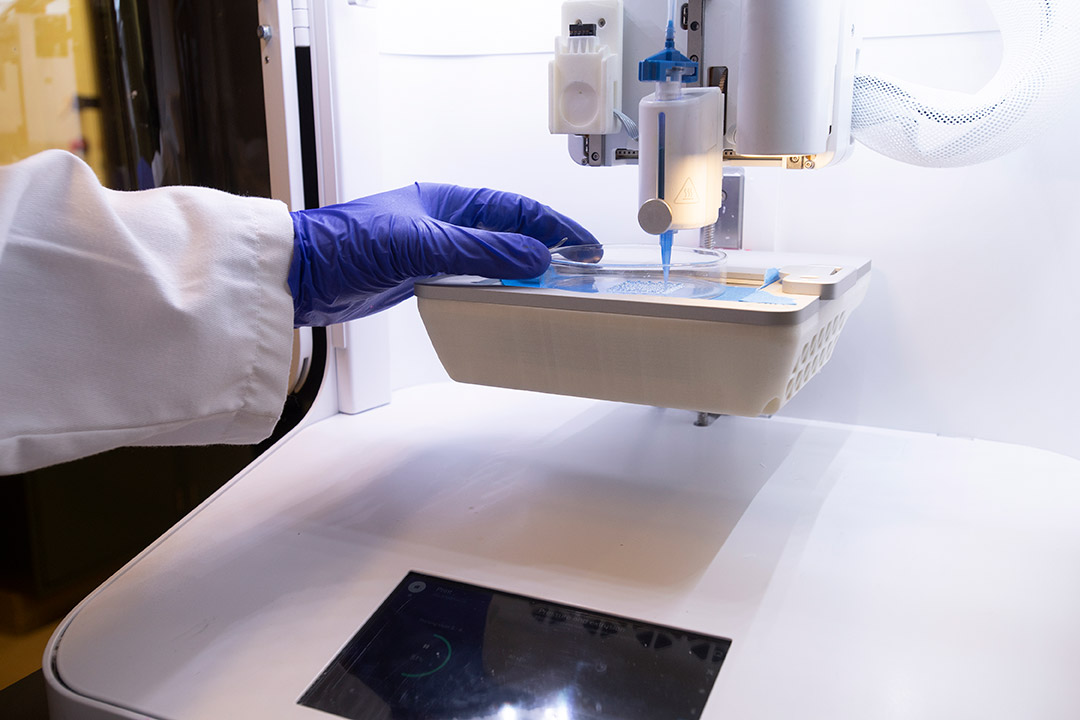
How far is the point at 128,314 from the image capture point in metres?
0.70

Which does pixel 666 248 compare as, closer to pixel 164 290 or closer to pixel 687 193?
pixel 687 193

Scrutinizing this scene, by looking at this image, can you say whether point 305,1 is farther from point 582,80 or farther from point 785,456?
point 785,456

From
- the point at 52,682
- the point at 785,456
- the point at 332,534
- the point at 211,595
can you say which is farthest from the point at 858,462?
the point at 52,682

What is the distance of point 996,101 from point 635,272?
386 millimetres

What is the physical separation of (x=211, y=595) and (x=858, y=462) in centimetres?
69

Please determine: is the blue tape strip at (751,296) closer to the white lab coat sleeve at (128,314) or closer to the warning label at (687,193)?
the warning label at (687,193)

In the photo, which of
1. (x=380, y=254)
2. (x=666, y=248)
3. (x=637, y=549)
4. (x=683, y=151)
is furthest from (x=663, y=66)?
(x=637, y=549)

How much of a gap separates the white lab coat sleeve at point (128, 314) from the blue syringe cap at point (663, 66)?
367 mm

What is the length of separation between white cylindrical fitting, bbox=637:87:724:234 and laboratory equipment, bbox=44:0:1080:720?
0.30 ft

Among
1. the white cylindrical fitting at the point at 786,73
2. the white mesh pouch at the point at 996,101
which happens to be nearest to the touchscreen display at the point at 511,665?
the white cylindrical fitting at the point at 786,73

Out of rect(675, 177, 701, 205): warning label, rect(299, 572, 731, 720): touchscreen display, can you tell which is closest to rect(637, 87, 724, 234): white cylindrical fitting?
rect(675, 177, 701, 205): warning label

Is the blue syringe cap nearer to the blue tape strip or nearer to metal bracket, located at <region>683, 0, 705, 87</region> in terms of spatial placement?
metal bracket, located at <region>683, 0, 705, 87</region>

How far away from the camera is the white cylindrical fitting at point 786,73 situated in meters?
0.70

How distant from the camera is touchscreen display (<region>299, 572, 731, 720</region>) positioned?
0.58 metres
